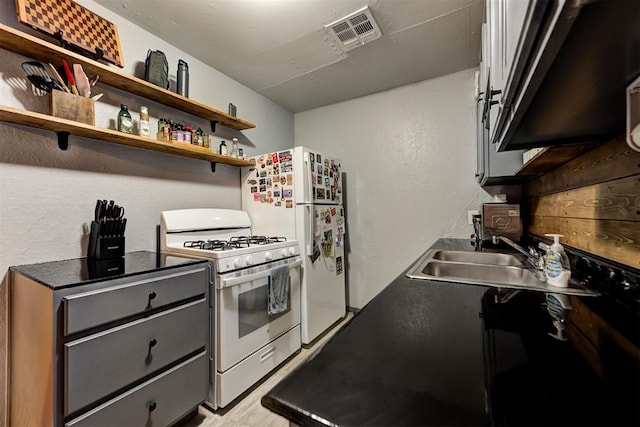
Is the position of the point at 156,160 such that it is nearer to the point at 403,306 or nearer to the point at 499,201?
the point at 403,306

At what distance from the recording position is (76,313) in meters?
1.07

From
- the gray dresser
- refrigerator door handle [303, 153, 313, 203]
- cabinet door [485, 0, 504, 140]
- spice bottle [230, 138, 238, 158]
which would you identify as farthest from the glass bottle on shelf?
cabinet door [485, 0, 504, 140]

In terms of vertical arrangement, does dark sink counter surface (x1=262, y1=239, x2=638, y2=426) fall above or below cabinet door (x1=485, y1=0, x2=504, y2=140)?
below

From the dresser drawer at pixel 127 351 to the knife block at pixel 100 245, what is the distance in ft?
1.86

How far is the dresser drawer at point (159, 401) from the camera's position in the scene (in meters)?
1.17

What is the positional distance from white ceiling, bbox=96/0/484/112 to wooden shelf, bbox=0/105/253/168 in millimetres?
821

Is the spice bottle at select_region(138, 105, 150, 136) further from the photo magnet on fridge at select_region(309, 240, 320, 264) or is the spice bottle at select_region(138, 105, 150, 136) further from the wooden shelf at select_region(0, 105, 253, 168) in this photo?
the photo magnet on fridge at select_region(309, 240, 320, 264)

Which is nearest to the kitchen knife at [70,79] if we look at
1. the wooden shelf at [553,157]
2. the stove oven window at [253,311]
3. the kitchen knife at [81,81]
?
the kitchen knife at [81,81]

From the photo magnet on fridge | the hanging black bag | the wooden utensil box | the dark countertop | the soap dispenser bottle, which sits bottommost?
the photo magnet on fridge

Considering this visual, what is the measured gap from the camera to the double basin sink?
1068 millimetres

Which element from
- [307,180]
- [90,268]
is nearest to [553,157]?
[307,180]

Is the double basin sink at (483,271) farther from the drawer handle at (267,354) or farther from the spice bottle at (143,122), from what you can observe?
the spice bottle at (143,122)

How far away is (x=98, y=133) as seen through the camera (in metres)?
1.54

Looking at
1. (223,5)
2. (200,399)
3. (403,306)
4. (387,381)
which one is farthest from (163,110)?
(387,381)
